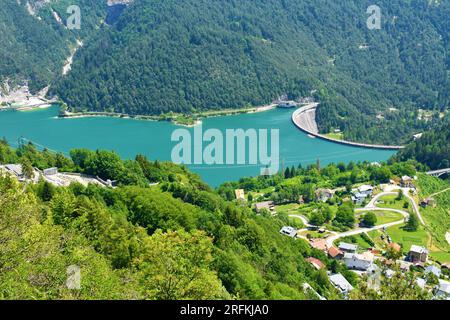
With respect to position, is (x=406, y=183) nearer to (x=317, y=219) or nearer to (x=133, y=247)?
(x=317, y=219)

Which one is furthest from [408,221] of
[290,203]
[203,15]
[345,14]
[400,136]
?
[345,14]

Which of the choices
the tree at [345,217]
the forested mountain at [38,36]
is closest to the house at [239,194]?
the tree at [345,217]

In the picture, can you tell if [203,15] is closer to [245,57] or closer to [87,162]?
[245,57]

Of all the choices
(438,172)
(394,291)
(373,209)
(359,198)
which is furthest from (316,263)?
(438,172)

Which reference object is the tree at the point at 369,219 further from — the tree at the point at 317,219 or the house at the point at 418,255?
the house at the point at 418,255

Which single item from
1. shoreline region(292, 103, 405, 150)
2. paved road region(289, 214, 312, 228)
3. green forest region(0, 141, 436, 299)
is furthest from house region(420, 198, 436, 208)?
shoreline region(292, 103, 405, 150)
